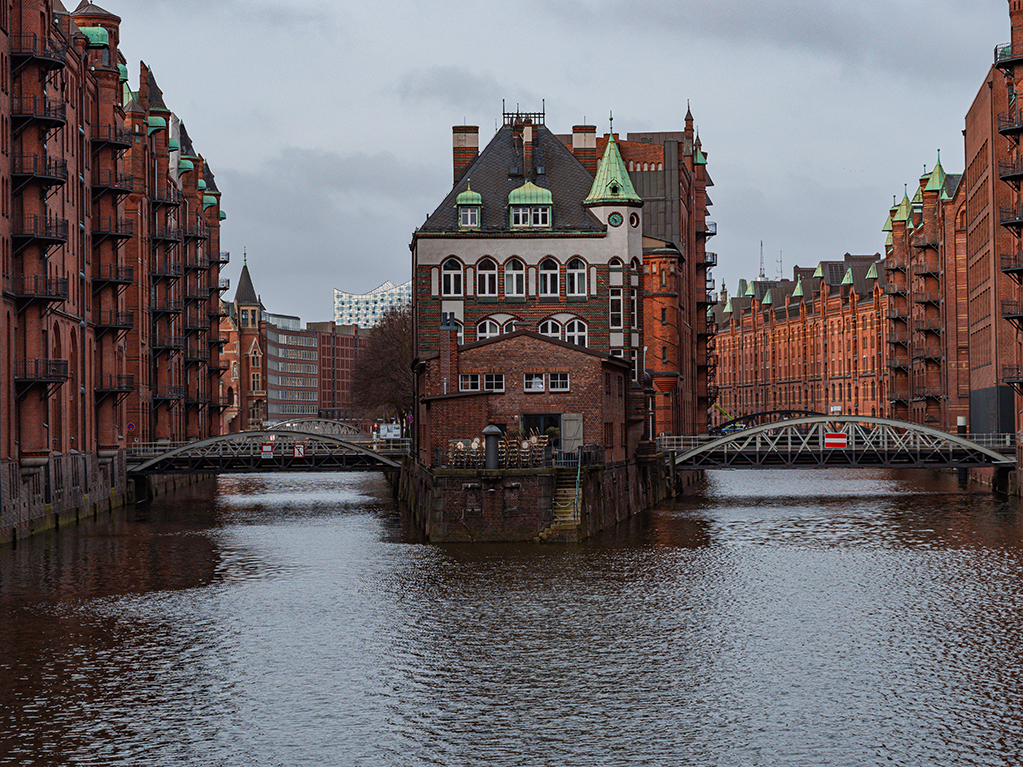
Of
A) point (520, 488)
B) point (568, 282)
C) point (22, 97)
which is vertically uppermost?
point (22, 97)

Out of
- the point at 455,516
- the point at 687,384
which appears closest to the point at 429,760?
the point at 455,516

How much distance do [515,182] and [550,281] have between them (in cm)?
722

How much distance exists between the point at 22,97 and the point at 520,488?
27341 mm

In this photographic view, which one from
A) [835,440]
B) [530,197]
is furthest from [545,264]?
[835,440]

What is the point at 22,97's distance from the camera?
61.9 metres

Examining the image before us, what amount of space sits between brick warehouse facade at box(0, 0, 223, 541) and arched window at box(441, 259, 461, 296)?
18233 mm

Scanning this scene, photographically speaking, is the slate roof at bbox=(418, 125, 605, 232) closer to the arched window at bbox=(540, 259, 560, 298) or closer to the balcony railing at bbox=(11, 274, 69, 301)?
the arched window at bbox=(540, 259, 560, 298)

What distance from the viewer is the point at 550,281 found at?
8362 centimetres

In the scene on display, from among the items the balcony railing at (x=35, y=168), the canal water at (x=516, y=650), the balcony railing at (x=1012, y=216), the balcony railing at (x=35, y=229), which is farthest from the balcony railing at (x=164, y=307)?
the balcony railing at (x=1012, y=216)

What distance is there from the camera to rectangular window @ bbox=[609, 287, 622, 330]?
83.6 m

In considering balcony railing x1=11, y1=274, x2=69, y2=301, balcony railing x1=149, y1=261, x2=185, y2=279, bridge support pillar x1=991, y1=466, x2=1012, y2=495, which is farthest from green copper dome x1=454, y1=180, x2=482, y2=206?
bridge support pillar x1=991, y1=466, x2=1012, y2=495

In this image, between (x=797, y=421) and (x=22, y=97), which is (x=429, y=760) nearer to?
(x=22, y=97)

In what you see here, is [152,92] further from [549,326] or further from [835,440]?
[835,440]

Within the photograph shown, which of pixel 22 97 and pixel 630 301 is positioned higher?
pixel 22 97
